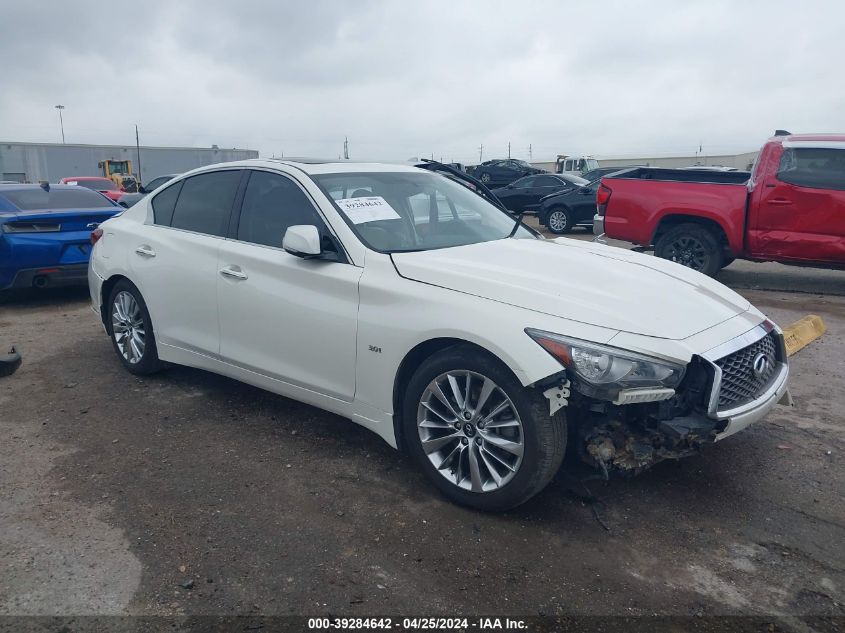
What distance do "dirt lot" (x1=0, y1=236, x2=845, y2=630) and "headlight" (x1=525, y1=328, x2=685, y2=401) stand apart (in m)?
0.72

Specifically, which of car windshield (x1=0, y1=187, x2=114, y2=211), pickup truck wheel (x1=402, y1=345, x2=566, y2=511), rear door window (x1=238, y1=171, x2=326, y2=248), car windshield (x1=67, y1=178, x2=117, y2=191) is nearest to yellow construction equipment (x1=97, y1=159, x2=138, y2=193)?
car windshield (x1=67, y1=178, x2=117, y2=191)

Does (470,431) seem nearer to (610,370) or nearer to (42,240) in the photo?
(610,370)

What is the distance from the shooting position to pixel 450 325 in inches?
129

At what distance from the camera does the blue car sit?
7.51m

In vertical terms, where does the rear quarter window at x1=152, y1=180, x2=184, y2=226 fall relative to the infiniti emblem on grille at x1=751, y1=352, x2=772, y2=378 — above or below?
above

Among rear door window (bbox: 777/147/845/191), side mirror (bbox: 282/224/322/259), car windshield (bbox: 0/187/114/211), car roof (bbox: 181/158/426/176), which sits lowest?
car windshield (bbox: 0/187/114/211)

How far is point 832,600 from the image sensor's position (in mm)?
2693

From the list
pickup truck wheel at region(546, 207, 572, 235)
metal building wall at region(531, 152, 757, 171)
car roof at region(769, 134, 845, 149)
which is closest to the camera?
car roof at region(769, 134, 845, 149)

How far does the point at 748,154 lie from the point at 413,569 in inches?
2070

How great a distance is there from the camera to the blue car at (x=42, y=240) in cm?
751

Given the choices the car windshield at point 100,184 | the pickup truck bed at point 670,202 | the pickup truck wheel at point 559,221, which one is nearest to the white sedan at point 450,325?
the pickup truck bed at point 670,202

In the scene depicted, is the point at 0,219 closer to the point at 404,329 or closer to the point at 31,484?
the point at 31,484

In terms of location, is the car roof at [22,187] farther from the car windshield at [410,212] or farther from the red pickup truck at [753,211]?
the red pickup truck at [753,211]

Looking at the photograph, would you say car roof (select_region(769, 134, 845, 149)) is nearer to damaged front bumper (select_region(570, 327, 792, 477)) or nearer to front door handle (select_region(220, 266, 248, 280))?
damaged front bumper (select_region(570, 327, 792, 477))
